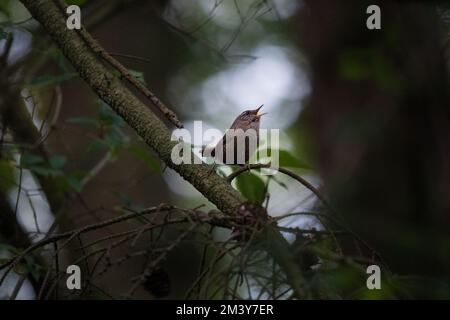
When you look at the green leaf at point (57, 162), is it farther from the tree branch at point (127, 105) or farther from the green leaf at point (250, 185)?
the green leaf at point (250, 185)

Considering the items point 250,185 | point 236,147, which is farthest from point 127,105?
point 236,147

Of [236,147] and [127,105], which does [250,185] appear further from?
[236,147]

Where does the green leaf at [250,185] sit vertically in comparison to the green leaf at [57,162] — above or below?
below

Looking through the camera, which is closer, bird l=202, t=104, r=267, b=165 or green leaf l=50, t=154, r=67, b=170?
bird l=202, t=104, r=267, b=165

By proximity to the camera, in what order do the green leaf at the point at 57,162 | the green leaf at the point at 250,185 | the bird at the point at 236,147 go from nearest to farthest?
the green leaf at the point at 250,185 → the bird at the point at 236,147 → the green leaf at the point at 57,162

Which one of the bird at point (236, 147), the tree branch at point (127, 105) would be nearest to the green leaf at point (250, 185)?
the tree branch at point (127, 105)

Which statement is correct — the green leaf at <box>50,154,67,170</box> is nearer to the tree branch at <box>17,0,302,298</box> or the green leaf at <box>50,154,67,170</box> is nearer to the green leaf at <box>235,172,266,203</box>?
the tree branch at <box>17,0,302,298</box>

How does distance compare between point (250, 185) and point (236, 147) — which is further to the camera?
point (236, 147)

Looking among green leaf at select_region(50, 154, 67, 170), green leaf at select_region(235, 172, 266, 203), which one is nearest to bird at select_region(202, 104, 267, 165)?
green leaf at select_region(235, 172, 266, 203)

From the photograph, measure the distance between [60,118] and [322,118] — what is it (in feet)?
8.52

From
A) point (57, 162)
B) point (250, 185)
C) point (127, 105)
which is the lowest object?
point (250, 185)

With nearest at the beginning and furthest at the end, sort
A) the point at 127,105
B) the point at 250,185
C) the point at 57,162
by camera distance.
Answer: the point at 127,105 → the point at 250,185 → the point at 57,162

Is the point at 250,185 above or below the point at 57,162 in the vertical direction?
below

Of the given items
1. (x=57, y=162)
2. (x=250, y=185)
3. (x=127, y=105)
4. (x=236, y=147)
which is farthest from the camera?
(x=57, y=162)
